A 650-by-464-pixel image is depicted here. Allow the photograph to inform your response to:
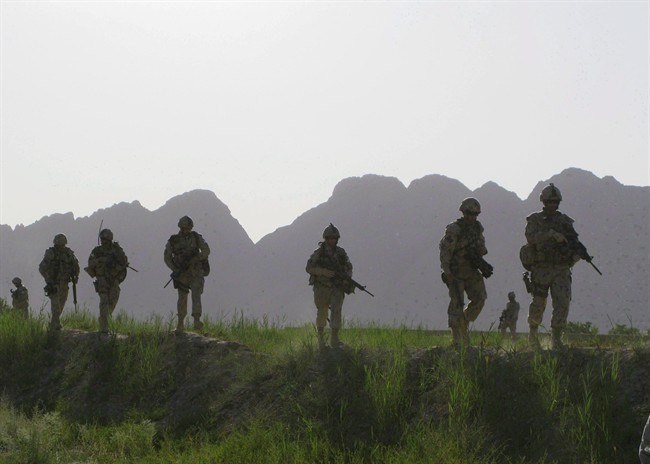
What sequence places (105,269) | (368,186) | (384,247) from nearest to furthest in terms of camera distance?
(105,269), (384,247), (368,186)

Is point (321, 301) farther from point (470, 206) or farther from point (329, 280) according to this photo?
point (470, 206)

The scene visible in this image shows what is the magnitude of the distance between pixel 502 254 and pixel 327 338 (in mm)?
92065

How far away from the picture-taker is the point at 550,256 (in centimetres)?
1020

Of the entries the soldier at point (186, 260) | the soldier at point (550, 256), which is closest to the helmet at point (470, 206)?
the soldier at point (550, 256)

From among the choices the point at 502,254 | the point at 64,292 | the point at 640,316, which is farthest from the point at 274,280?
the point at 64,292

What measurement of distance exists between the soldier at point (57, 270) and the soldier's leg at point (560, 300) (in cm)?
841

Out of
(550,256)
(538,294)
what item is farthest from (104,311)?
(550,256)

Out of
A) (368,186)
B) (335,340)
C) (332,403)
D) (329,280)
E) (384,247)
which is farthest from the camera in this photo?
(368,186)

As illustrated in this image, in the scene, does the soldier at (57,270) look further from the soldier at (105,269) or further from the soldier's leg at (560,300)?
the soldier's leg at (560,300)

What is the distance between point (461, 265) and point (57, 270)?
7464 millimetres

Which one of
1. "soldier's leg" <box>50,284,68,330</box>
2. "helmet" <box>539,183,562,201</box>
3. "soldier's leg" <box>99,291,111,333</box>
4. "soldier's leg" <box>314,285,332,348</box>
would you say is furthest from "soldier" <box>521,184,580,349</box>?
"soldier's leg" <box>50,284,68,330</box>

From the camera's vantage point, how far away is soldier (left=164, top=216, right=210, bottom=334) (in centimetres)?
1365

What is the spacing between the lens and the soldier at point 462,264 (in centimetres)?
1071

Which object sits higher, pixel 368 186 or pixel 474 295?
pixel 368 186
